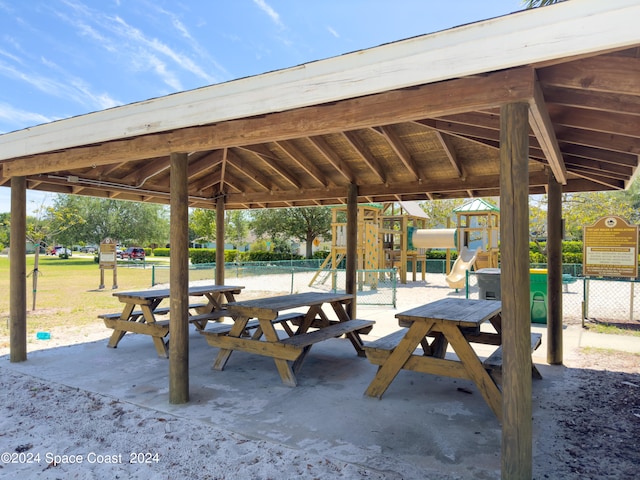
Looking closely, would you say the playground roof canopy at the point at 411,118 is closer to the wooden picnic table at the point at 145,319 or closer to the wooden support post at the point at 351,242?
the wooden support post at the point at 351,242

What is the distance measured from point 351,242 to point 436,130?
290cm

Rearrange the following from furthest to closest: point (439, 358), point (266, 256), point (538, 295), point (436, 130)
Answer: point (266, 256) → point (538, 295) → point (436, 130) → point (439, 358)

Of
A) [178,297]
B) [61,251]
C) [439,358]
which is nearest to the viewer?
[178,297]

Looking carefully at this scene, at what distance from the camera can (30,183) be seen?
6.20 m

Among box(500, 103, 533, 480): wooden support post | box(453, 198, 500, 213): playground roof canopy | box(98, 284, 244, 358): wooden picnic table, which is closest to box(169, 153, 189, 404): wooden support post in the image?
box(98, 284, 244, 358): wooden picnic table

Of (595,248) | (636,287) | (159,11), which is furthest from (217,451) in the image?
(636,287)

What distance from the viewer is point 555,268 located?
5.42m

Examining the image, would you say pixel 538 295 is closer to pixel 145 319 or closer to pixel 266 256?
pixel 145 319

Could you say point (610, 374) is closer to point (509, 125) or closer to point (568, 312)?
point (509, 125)

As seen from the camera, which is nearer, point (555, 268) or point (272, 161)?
point (555, 268)

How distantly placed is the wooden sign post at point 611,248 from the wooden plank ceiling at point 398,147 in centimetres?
193

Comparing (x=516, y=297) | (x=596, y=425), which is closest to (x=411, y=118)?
(x=516, y=297)

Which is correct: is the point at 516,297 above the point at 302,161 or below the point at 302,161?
below

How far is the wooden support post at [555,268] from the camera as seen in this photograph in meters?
5.39
